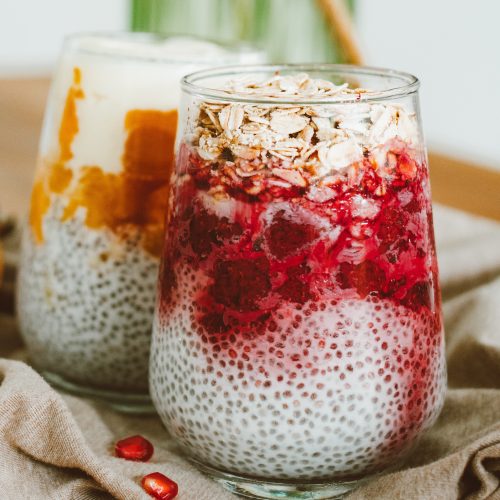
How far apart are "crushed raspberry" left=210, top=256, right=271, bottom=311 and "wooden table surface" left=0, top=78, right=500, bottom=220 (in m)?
0.57

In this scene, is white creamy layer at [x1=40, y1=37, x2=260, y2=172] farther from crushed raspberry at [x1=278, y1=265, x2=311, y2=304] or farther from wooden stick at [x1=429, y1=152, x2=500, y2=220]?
wooden stick at [x1=429, y1=152, x2=500, y2=220]

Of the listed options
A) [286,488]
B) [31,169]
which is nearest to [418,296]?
[286,488]

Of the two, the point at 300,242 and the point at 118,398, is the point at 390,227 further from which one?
the point at 118,398

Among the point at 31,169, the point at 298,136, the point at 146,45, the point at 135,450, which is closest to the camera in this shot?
the point at 298,136

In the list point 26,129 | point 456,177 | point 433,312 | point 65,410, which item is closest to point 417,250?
point 433,312

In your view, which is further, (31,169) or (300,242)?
(31,169)

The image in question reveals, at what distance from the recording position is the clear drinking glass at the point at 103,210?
0.70 metres

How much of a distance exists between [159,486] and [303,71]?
1.06ft

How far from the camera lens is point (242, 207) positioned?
548mm

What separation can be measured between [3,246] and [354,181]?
626 mm

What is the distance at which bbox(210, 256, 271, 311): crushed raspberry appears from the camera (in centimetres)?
55

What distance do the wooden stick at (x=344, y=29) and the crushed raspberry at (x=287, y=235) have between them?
Result: 576mm

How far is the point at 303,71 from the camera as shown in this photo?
67 cm

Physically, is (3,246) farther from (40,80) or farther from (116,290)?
(40,80)
